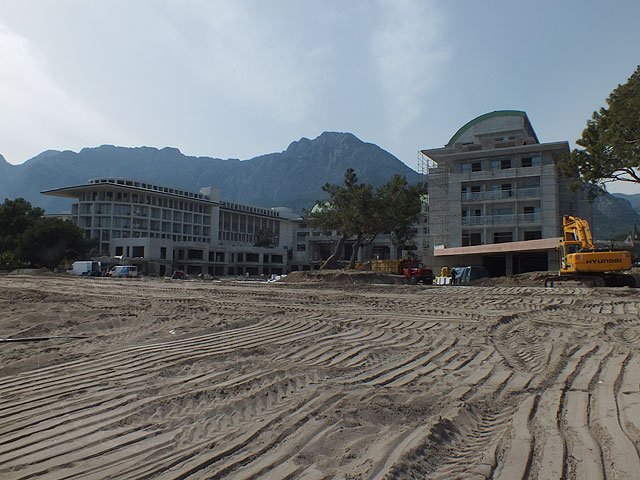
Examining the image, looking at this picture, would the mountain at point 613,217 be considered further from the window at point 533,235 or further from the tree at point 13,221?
the tree at point 13,221

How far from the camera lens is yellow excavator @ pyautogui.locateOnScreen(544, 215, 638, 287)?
2283 cm

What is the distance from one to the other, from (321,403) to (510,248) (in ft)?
119

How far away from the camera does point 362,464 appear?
3420 millimetres

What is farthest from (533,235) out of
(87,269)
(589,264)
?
(87,269)

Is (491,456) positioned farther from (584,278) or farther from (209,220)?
(209,220)

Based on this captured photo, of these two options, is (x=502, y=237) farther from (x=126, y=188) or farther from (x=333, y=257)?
(x=126, y=188)

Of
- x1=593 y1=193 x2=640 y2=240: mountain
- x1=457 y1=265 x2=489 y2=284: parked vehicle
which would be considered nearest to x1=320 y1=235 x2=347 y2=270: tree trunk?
x1=457 y1=265 x2=489 y2=284: parked vehicle

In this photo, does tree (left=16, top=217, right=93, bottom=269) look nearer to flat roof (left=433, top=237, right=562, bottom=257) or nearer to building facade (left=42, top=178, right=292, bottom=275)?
building facade (left=42, top=178, right=292, bottom=275)

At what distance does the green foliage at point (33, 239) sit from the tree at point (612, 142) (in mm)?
60725

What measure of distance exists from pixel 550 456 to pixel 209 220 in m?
99.3

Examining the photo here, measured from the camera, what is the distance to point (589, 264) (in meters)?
23.2

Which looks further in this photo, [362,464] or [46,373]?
[46,373]

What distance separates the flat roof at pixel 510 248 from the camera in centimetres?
3472

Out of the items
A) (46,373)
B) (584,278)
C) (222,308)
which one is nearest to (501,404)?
(46,373)
